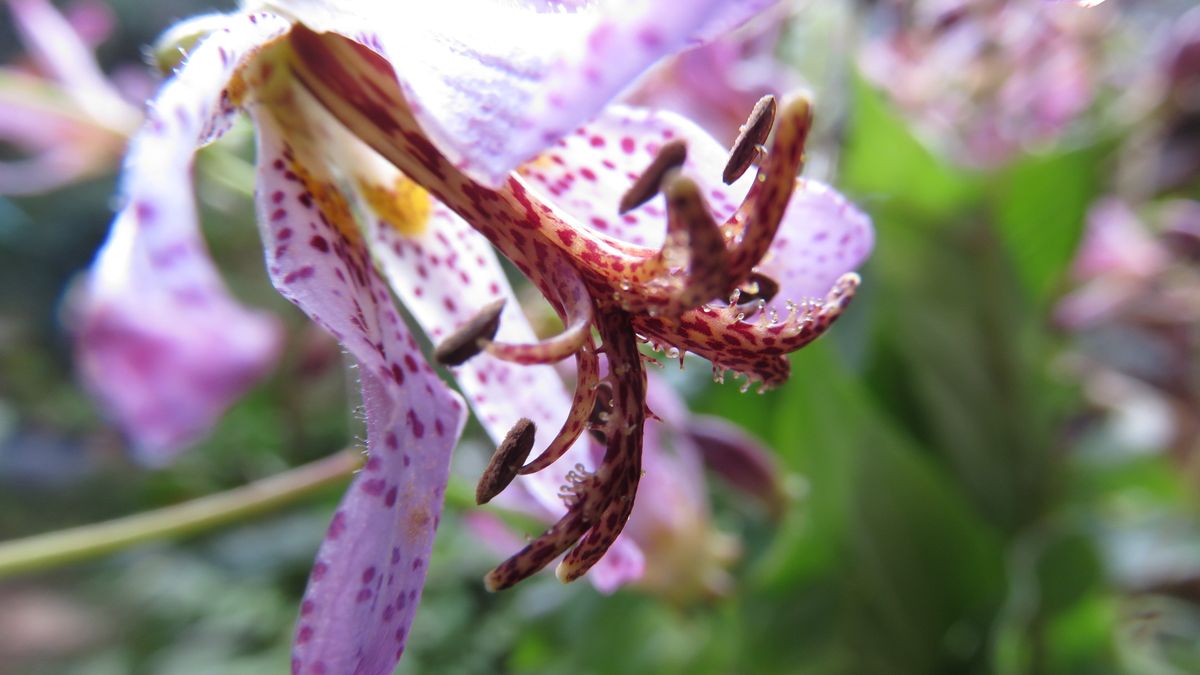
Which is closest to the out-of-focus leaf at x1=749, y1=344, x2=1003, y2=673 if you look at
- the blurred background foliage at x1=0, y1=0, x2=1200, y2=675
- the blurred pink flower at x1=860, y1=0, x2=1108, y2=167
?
the blurred background foliage at x1=0, y1=0, x2=1200, y2=675

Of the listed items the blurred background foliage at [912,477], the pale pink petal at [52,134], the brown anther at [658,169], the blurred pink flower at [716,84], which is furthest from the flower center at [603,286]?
the pale pink petal at [52,134]

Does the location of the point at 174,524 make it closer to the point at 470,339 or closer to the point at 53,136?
the point at 470,339

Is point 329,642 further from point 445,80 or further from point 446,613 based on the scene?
point 446,613

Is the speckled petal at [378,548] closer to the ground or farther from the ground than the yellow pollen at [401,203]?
closer to the ground

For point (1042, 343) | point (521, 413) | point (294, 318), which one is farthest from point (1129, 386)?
point (294, 318)

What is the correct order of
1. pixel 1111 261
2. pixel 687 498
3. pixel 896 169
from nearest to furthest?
pixel 687 498, pixel 896 169, pixel 1111 261

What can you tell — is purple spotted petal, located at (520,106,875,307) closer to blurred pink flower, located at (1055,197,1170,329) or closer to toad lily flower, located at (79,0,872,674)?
toad lily flower, located at (79,0,872,674)

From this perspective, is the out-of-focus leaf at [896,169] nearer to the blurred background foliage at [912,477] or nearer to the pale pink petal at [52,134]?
the blurred background foliage at [912,477]

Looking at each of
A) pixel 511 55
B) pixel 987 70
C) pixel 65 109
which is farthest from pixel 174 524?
pixel 987 70
